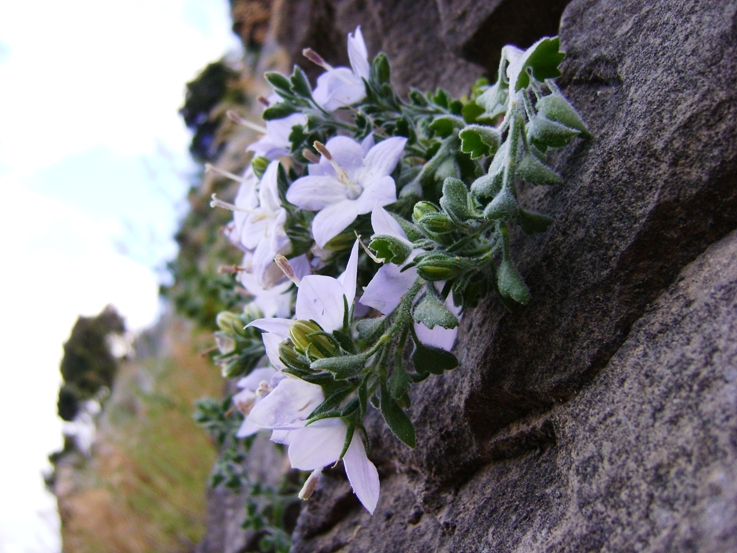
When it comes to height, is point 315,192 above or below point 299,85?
below

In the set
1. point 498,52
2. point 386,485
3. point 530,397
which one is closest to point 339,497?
point 386,485

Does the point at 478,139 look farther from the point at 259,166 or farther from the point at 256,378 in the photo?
the point at 256,378

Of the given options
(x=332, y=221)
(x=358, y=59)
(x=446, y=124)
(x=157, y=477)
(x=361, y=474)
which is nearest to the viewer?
(x=361, y=474)

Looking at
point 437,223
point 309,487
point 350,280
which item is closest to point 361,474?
point 309,487

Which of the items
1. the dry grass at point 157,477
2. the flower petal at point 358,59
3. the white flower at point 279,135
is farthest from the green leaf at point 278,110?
the dry grass at point 157,477

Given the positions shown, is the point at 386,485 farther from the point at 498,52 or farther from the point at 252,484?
the point at 498,52
